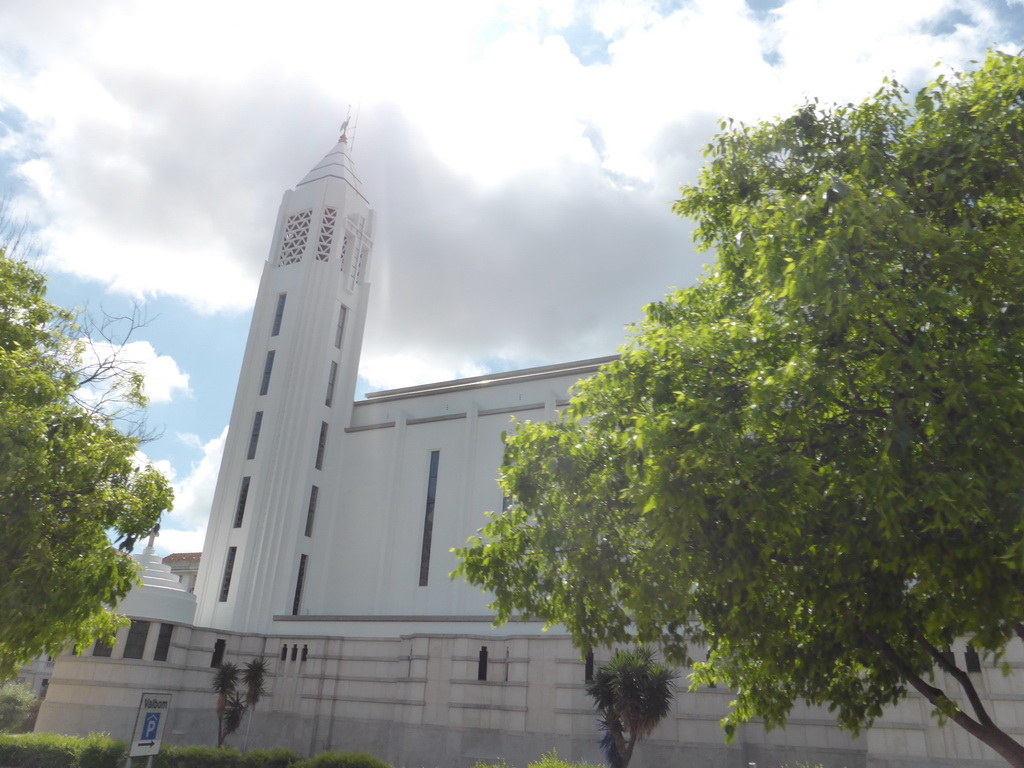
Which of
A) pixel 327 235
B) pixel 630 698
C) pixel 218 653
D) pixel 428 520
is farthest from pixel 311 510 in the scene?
pixel 630 698

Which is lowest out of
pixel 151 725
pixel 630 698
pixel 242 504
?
pixel 151 725

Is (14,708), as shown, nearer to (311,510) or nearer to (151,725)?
(311,510)

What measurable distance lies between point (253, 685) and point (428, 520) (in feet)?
37.8

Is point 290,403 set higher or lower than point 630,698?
higher

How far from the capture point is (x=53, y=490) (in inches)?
505

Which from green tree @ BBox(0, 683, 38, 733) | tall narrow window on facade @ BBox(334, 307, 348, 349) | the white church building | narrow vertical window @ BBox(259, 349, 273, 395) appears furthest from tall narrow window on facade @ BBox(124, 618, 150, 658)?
tall narrow window on facade @ BBox(334, 307, 348, 349)

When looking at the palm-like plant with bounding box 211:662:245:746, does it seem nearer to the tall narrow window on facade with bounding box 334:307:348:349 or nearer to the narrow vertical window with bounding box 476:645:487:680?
the narrow vertical window with bounding box 476:645:487:680

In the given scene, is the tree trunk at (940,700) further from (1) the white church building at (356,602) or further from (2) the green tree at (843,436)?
(1) the white church building at (356,602)

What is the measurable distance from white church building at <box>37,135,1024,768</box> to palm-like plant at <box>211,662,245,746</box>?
6.03 ft

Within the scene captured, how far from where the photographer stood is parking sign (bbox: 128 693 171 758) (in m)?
13.0

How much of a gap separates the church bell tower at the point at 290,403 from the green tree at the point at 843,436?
30706 millimetres

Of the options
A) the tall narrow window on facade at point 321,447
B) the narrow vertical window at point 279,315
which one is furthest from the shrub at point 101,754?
the narrow vertical window at point 279,315

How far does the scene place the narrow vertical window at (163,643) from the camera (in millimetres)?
31984

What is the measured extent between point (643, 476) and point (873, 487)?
2.58m
